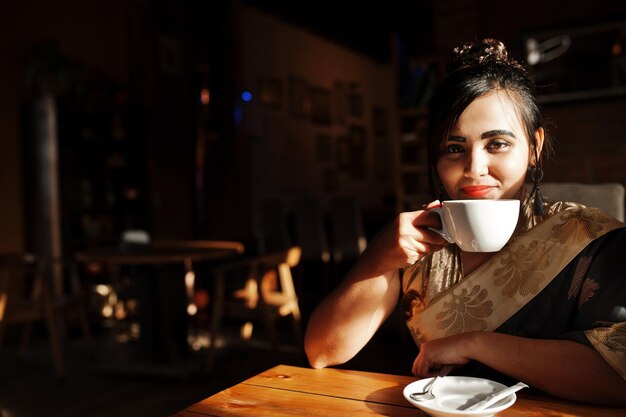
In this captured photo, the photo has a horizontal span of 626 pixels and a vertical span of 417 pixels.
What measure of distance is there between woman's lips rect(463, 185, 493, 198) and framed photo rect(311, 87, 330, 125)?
766 centimetres

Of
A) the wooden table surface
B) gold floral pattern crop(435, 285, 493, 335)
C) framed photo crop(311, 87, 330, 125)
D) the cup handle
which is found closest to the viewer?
the cup handle

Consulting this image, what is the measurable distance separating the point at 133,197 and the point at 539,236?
5.21 metres

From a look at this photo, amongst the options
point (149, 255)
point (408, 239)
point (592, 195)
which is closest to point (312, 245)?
point (149, 255)

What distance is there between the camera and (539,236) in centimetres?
109

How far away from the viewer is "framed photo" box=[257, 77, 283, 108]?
24.7ft

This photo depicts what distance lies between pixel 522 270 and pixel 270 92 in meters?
6.87

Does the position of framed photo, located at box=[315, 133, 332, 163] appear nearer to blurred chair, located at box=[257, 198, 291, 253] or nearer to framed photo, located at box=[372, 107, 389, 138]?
framed photo, located at box=[372, 107, 389, 138]

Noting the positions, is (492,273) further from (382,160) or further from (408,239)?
(382,160)

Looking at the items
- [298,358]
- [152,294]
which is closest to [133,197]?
[152,294]

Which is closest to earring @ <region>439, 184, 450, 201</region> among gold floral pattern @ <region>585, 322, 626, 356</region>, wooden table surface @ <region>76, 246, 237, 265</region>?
gold floral pattern @ <region>585, 322, 626, 356</region>

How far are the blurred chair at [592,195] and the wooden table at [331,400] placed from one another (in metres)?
0.99

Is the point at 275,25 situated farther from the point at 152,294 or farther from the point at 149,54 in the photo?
the point at 152,294

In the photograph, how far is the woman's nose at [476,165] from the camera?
3.29 ft

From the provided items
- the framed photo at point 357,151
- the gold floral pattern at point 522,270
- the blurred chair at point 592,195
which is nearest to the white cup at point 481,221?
the gold floral pattern at point 522,270
